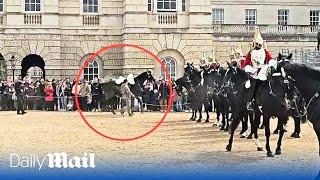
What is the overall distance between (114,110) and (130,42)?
632 centimetres

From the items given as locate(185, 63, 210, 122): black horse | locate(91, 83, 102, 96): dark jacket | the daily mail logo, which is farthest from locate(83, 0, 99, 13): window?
the daily mail logo

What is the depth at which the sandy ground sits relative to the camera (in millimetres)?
12945

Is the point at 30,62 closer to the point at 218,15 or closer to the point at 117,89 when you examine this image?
the point at 117,89

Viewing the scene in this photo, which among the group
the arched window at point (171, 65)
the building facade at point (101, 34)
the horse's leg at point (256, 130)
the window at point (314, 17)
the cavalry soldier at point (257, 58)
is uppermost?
the window at point (314, 17)

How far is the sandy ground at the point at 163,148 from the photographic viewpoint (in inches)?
510

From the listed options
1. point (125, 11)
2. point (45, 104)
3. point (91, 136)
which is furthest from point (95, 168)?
point (125, 11)

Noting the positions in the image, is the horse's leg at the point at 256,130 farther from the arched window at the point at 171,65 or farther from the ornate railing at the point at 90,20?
the ornate railing at the point at 90,20

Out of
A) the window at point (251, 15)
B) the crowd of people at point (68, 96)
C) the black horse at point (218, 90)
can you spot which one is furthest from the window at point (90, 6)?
the window at point (251, 15)

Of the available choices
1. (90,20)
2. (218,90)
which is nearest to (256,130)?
(218,90)

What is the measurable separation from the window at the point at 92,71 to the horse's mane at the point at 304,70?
26.2 meters

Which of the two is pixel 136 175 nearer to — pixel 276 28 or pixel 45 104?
pixel 45 104

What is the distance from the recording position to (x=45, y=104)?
35.8m

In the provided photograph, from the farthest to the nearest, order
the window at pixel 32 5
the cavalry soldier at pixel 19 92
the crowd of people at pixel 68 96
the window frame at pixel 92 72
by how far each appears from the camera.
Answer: the window frame at pixel 92 72 → the window at pixel 32 5 → the crowd of people at pixel 68 96 → the cavalry soldier at pixel 19 92

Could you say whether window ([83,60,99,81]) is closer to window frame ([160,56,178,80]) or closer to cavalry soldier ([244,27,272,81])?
window frame ([160,56,178,80])
